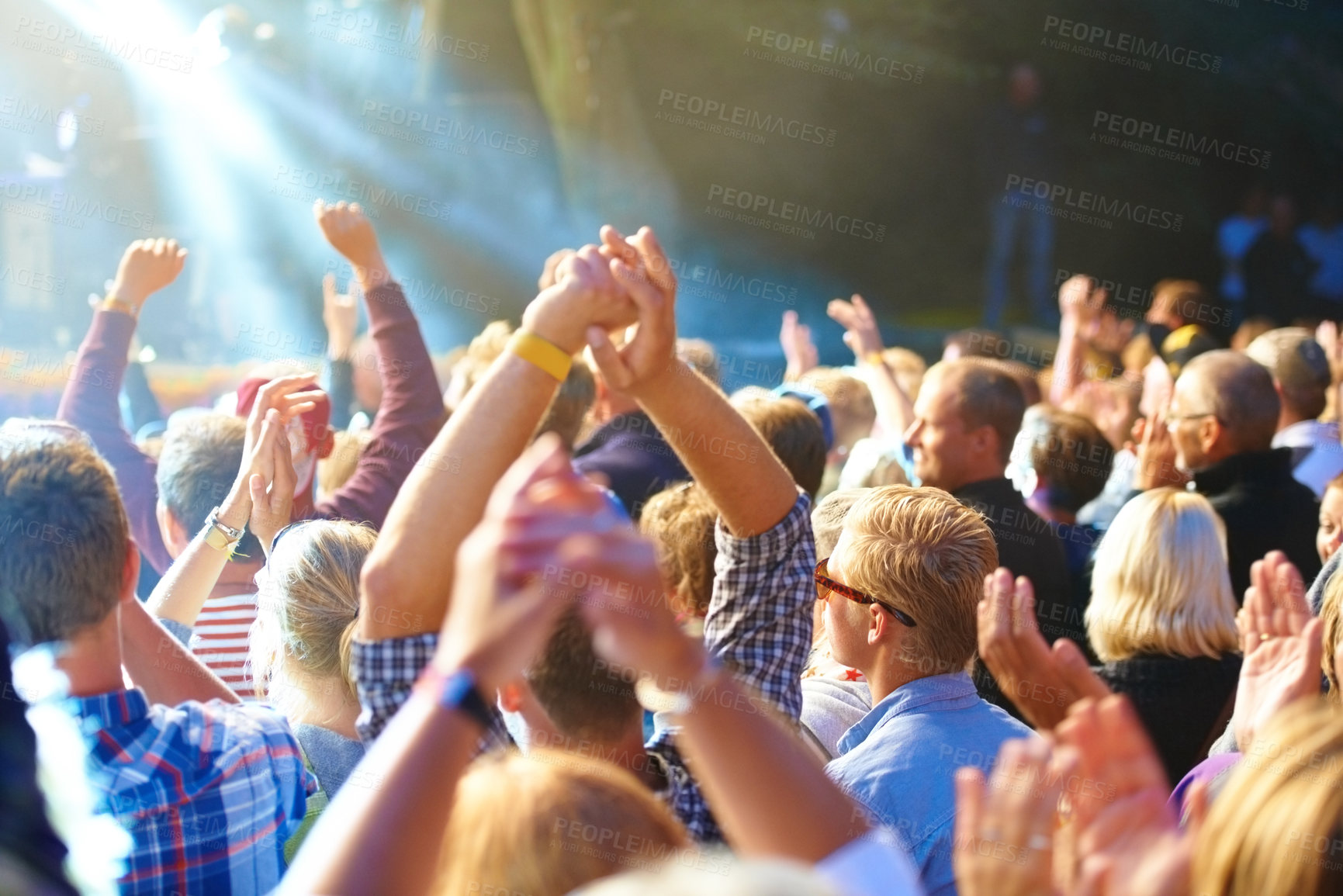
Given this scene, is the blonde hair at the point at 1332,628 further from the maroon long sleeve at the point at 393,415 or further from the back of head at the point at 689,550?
the maroon long sleeve at the point at 393,415

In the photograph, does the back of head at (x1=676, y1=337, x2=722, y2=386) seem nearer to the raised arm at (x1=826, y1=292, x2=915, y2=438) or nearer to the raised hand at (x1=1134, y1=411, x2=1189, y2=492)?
the raised arm at (x1=826, y1=292, x2=915, y2=438)

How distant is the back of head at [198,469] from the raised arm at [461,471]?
173cm

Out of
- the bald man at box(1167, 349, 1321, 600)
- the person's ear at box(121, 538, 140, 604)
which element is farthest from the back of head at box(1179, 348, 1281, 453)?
the person's ear at box(121, 538, 140, 604)

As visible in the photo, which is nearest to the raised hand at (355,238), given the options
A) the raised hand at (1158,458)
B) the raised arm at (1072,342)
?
the raised hand at (1158,458)

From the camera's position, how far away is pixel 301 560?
197cm

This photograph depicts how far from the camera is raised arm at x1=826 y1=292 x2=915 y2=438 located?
12.7ft

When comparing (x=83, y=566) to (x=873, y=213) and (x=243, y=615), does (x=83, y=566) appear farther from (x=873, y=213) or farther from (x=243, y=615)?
(x=873, y=213)

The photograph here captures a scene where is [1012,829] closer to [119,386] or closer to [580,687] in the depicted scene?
[580,687]

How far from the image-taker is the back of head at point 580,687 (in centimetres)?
142

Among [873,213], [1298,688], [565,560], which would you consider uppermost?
[873,213]

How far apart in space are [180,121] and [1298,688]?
970 centimetres

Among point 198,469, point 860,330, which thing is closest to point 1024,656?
point 198,469

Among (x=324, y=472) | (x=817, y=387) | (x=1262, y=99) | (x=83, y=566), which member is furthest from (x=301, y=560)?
(x=1262, y=99)

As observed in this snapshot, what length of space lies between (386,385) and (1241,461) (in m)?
2.47
